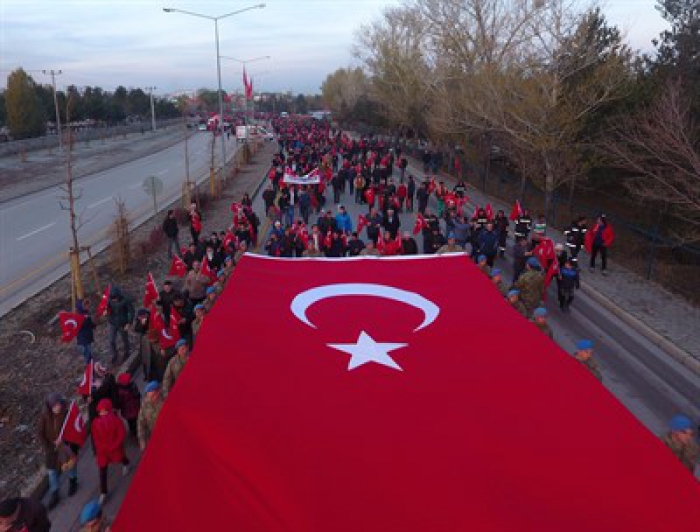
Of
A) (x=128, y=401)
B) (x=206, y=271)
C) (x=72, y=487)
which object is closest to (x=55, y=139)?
(x=206, y=271)

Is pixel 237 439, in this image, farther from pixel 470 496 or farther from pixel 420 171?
pixel 420 171

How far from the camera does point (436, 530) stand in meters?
4.24

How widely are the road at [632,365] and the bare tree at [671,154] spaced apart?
3284 millimetres

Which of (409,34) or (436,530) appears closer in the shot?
(436,530)

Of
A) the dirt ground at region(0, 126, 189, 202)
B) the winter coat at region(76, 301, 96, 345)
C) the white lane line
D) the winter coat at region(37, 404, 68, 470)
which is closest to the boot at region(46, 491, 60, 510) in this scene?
the winter coat at region(37, 404, 68, 470)

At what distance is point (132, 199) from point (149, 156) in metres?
24.5

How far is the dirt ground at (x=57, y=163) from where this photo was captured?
32062mm

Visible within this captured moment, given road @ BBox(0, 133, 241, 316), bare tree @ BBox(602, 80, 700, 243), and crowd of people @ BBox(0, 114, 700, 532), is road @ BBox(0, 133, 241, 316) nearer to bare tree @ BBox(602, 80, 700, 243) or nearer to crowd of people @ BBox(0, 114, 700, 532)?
crowd of people @ BBox(0, 114, 700, 532)

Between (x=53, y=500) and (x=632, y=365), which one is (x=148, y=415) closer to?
(x=53, y=500)

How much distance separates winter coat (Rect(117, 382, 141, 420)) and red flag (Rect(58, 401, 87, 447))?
1.86 ft

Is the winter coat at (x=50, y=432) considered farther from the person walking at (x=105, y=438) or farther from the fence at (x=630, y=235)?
the fence at (x=630, y=235)

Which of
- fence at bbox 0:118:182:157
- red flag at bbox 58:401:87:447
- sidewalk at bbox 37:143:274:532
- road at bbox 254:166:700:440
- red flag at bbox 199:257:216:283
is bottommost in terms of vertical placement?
sidewalk at bbox 37:143:274:532

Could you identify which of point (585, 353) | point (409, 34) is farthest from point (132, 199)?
point (409, 34)

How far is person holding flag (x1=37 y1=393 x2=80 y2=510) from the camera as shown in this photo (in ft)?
19.6
